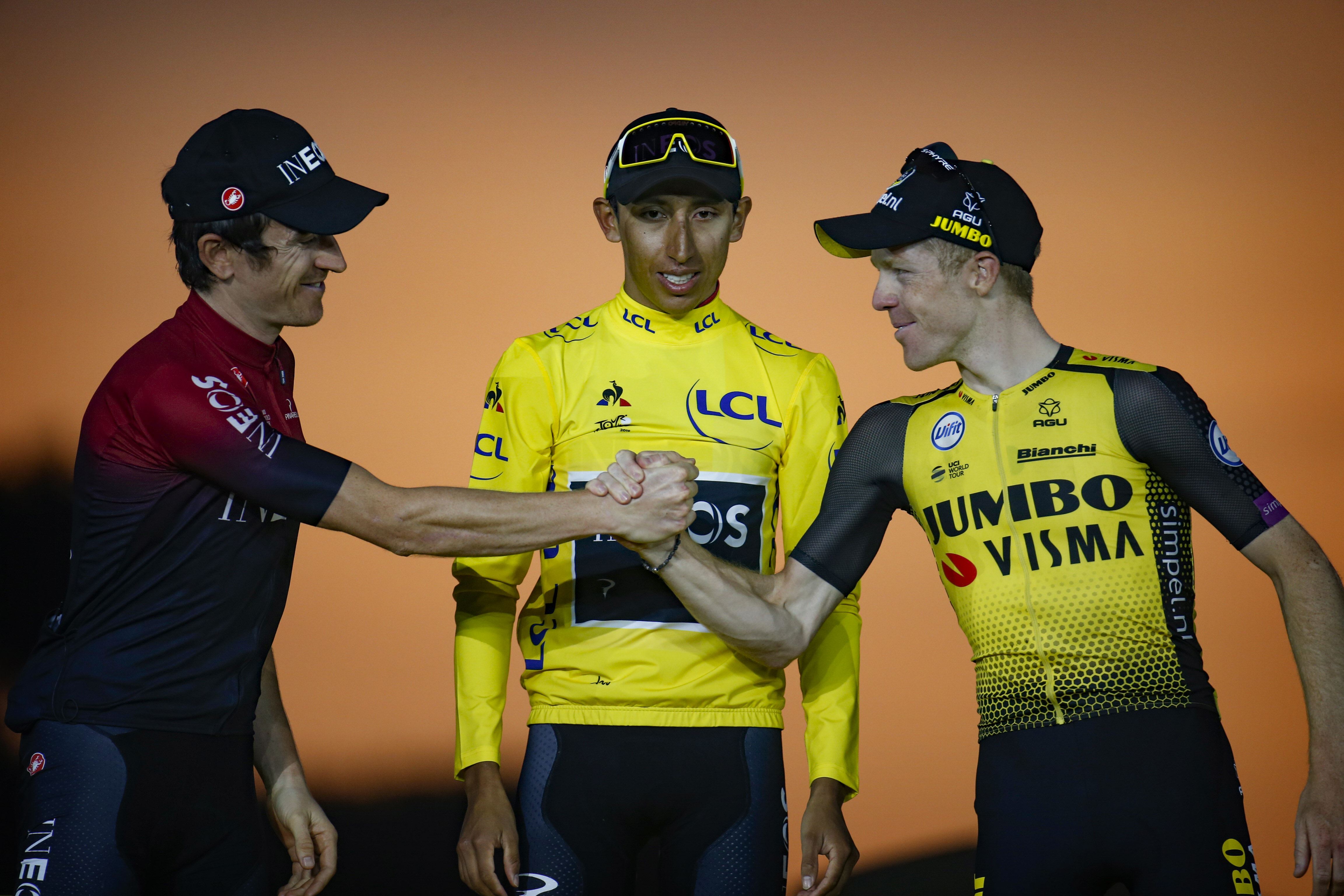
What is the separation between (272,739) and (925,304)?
1.29 meters

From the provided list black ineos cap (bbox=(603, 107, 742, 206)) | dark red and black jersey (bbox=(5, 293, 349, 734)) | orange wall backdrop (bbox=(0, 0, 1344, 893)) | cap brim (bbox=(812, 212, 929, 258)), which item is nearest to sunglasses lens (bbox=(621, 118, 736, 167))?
black ineos cap (bbox=(603, 107, 742, 206))

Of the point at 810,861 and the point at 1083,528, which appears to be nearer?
the point at 1083,528

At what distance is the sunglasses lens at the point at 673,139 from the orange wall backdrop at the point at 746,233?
63.0 inches

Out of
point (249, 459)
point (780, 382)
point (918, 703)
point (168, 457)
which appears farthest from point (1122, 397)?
point (918, 703)

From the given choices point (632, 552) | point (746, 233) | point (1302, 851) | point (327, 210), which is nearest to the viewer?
point (1302, 851)

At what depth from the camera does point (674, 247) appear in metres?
2.07

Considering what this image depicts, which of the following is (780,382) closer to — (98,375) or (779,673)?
(779,673)

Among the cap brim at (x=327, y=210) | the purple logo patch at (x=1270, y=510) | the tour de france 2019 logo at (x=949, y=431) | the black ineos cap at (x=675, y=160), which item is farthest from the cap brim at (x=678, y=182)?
the purple logo patch at (x=1270, y=510)

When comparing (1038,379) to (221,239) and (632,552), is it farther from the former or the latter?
(221,239)

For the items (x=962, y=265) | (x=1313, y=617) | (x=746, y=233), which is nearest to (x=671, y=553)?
(x=962, y=265)

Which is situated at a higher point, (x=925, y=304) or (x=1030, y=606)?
(x=925, y=304)

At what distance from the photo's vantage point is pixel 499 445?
207 centimetres

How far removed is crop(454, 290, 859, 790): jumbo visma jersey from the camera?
1.96 metres

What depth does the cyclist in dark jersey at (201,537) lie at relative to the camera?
1.67 metres
